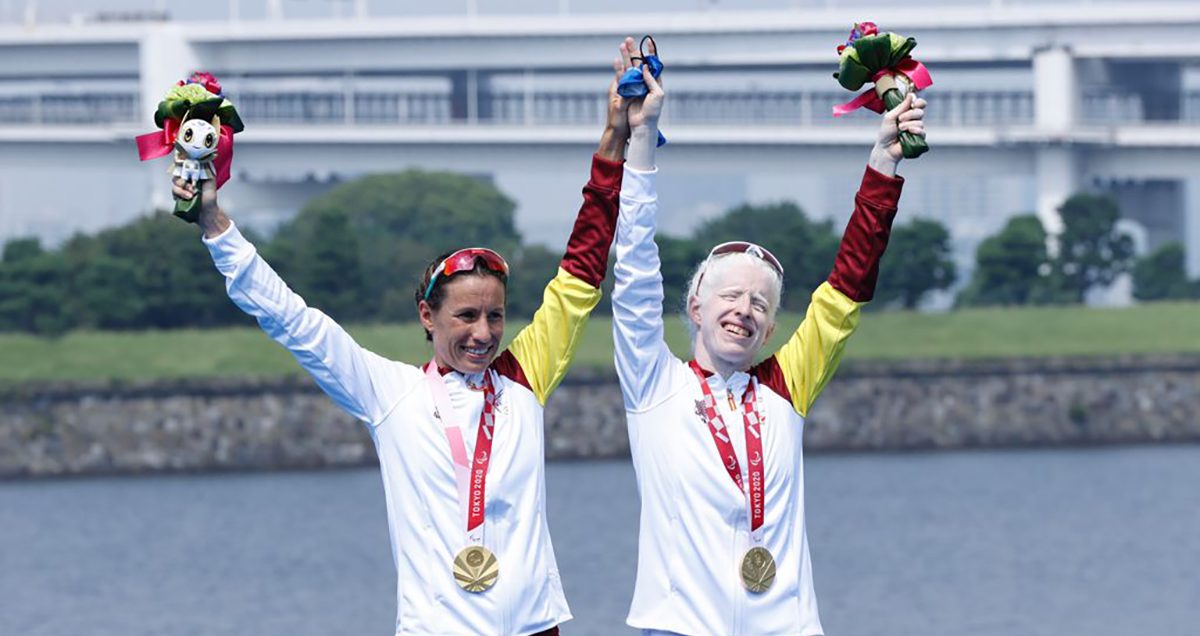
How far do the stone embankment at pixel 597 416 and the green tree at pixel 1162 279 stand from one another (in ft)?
41.6

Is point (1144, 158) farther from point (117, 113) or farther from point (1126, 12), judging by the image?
point (117, 113)

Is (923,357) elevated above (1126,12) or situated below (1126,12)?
below

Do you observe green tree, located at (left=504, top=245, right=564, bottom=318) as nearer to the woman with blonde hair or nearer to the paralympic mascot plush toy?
the woman with blonde hair

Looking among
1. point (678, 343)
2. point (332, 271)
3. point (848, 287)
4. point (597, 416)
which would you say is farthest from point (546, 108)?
point (848, 287)

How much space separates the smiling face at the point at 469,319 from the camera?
8.88m

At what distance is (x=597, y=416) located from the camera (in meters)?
56.8

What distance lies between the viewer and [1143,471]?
52406 millimetres

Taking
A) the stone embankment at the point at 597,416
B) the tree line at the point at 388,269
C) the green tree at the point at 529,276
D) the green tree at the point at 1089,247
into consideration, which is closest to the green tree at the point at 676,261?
the tree line at the point at 388,269

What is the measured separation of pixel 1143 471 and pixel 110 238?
27.4m

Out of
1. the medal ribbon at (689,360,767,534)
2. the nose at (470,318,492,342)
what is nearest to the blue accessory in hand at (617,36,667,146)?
the nose at (470,318,492,342)

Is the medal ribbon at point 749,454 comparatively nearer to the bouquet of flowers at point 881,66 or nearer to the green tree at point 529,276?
the bouquet of flowers at point 881,66

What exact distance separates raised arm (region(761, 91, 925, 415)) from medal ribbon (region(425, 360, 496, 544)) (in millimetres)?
1042

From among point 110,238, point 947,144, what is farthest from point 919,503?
point 947,144

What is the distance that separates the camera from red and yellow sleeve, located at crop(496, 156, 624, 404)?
9086 millimetres
